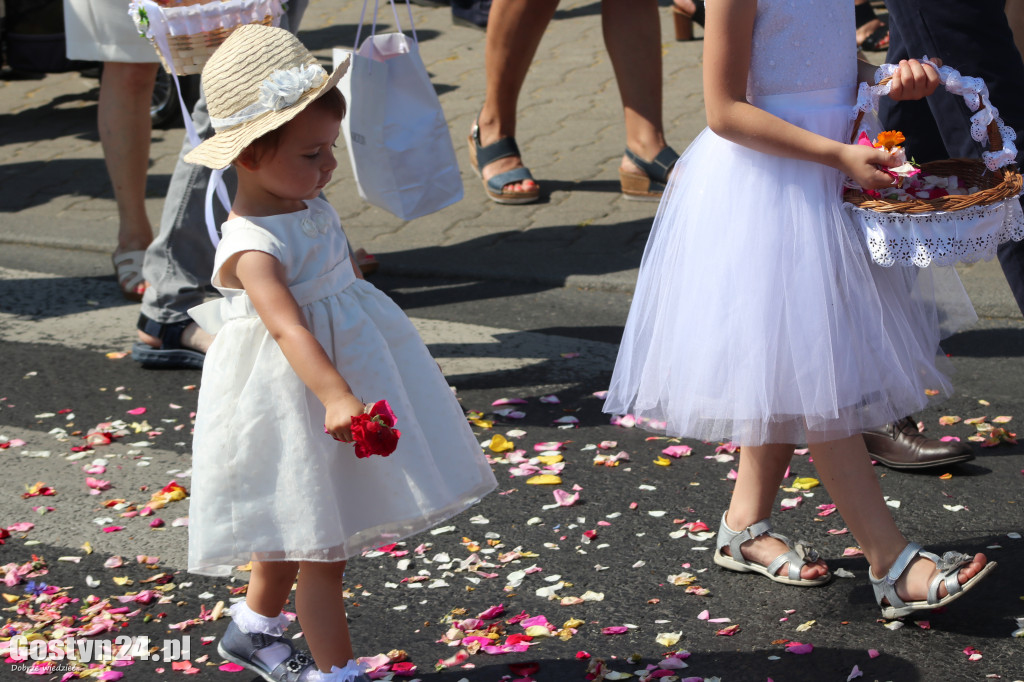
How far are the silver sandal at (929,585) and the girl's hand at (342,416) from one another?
1.34m

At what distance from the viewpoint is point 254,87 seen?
93.1 inches

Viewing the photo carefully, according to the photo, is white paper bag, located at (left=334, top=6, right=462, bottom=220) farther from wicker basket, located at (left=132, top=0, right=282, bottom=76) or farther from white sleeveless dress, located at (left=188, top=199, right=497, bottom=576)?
white sleeveless dress, located at (left=188, top=199, right=497, bottom=576)

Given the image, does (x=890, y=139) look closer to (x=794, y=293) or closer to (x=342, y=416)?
(x=794, y=293)

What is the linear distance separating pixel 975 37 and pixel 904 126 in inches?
20.9

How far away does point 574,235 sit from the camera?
574 cm

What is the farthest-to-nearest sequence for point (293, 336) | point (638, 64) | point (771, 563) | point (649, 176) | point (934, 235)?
point (649, 176)
point (638, 64)
point (771, 563)
point (934, 235)
point (293, 336)

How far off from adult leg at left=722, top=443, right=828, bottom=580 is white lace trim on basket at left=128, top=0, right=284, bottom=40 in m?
1.89

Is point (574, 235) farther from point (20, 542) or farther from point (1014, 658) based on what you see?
point (1014, 658)

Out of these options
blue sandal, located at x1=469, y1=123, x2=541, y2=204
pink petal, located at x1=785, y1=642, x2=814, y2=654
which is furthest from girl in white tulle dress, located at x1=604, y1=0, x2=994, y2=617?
blue sandal, located at x1=469, y1=123, x2=541, y2=204

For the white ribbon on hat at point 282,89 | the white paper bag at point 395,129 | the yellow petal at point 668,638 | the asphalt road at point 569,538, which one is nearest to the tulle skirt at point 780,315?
the asphalt road at point 569,538

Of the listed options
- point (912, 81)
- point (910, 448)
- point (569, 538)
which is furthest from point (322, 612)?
point (910, 448)

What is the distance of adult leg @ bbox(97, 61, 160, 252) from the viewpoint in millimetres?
4859

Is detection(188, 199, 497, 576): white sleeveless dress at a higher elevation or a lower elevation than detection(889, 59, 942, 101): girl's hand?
lower

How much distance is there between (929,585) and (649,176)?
364cm
